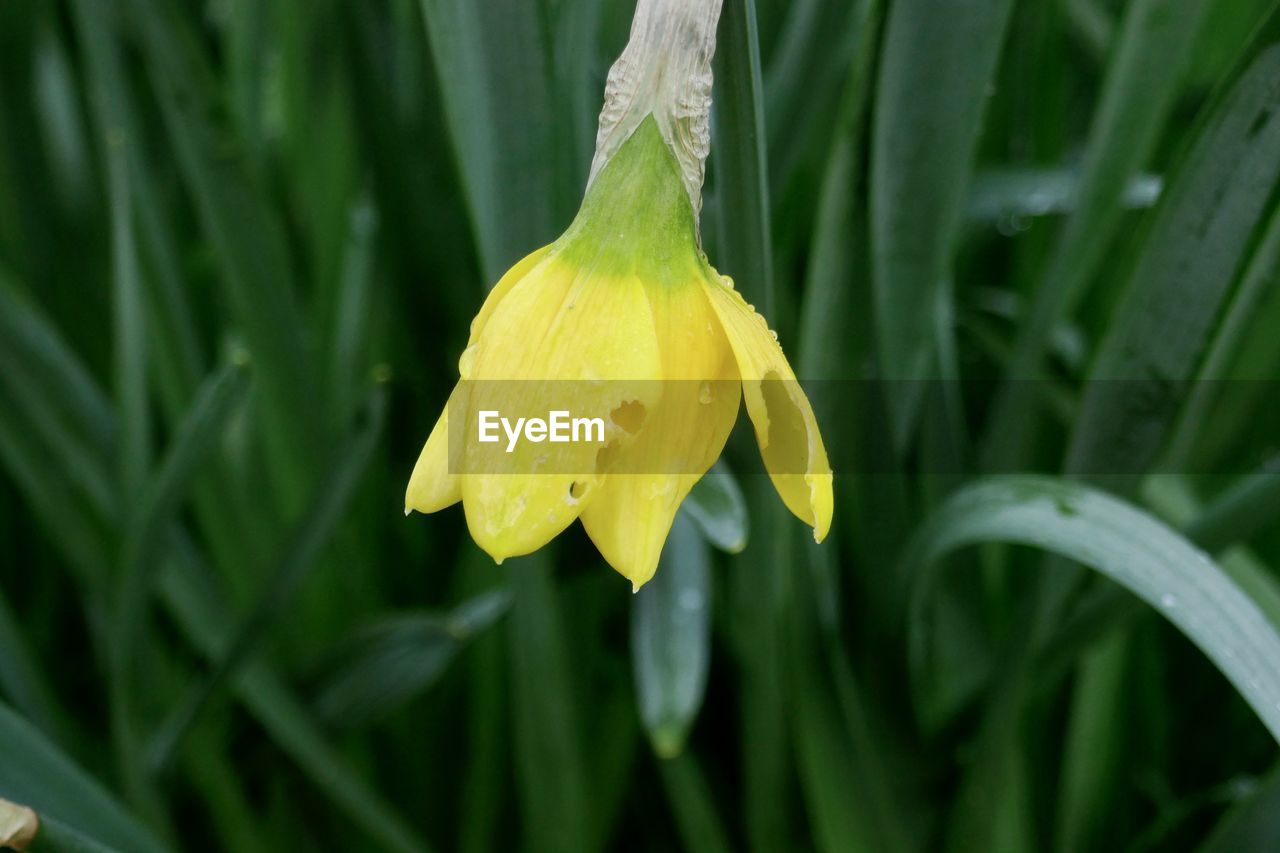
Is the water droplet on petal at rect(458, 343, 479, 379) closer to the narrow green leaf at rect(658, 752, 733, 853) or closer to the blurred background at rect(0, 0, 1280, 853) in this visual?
the blurred background at rect(0, 0, 1280, 853)

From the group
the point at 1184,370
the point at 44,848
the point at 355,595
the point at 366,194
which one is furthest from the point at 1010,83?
the point at 44,848

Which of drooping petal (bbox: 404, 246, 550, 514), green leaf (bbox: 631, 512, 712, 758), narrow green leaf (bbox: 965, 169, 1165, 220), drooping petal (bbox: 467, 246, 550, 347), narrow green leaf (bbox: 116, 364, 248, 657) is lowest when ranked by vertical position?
green leaf (bbox: 631, 512, 712, 758)

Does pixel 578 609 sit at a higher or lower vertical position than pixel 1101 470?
lower

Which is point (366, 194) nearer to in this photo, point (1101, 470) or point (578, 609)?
point (578, 609)

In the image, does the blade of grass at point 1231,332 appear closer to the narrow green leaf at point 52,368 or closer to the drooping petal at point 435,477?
the drooping petal at point 435,477

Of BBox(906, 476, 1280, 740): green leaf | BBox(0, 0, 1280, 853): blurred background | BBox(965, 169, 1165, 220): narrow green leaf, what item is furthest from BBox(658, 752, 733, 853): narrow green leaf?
BBox(965, 169, 1165, 220): narrow green leaf

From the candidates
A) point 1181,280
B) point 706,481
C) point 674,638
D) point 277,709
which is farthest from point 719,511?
point 277,709

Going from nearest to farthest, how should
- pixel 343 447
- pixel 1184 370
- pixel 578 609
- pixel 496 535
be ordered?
pixel 496 535
pixel 1184 370
pixel 343 447
pixel 578 609

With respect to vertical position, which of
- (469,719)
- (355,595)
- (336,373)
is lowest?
(469,719)
